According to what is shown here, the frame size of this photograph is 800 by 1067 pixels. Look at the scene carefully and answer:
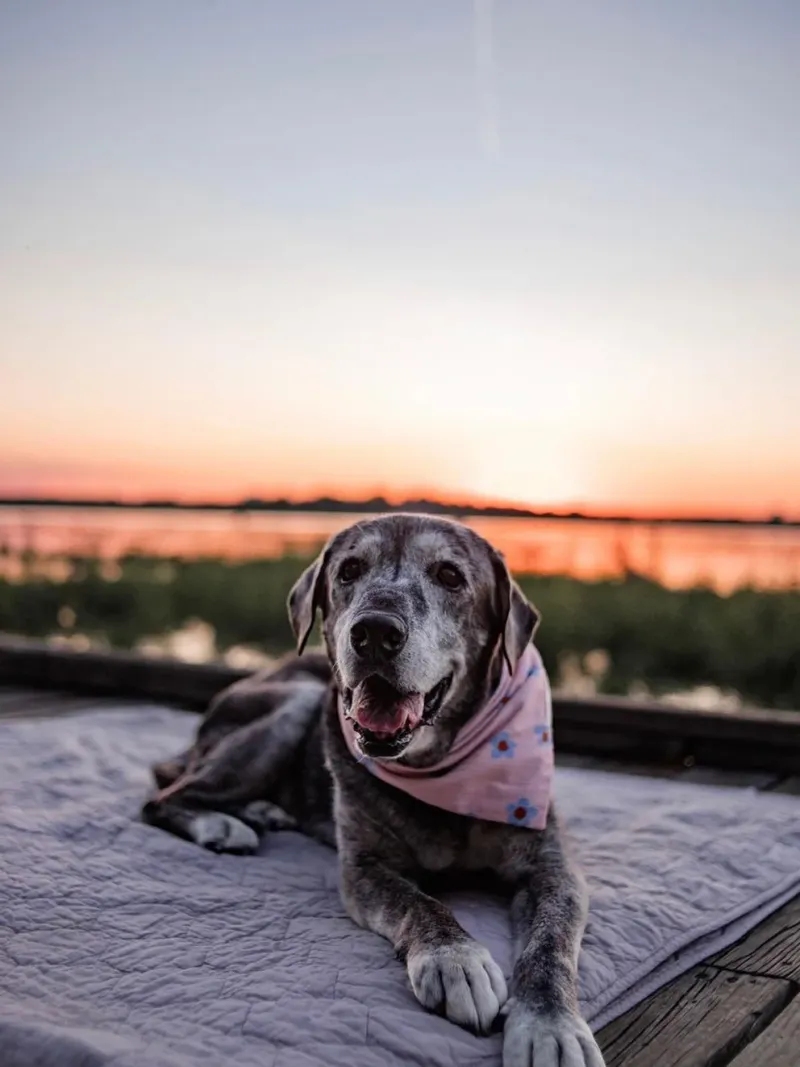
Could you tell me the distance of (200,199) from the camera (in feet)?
21.8

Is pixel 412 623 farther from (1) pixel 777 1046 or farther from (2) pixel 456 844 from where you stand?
(1) pixel 777 1046

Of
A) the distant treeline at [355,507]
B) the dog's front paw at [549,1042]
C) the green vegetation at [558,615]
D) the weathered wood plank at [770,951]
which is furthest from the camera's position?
the green vegetation at [558,615]

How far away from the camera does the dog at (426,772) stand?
2285 mm

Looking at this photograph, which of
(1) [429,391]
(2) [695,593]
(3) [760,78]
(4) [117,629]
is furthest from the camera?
(4) [117,629]

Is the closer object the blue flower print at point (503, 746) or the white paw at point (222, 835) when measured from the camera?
the blue flower print at point (503, 746)

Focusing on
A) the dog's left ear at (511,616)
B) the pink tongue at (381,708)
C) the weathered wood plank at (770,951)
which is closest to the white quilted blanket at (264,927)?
the weathered wood plank at (770,951)

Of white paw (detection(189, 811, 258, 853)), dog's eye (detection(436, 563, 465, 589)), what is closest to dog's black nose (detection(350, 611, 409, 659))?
dog's eye (detection(436, 563, 465, 589))

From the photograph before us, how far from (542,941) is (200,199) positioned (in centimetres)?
553

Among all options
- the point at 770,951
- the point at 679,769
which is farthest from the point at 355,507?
the point at 770,951

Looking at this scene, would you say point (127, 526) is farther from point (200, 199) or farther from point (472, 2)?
point (472, 2)

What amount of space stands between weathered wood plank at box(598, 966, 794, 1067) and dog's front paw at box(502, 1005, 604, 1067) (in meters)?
0.13

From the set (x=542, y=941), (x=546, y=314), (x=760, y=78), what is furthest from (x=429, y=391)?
(x=542, y=941)

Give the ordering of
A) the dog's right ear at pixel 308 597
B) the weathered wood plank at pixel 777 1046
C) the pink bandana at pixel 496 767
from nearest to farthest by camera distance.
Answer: the weathered wood plank at pixel 777 1046 → the pink bandana at pixel 496 767 → the dog's right ear at pixel 308 597

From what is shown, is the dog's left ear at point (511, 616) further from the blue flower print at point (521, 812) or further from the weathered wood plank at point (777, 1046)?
the weathered wood plank at point (777, 1046)
